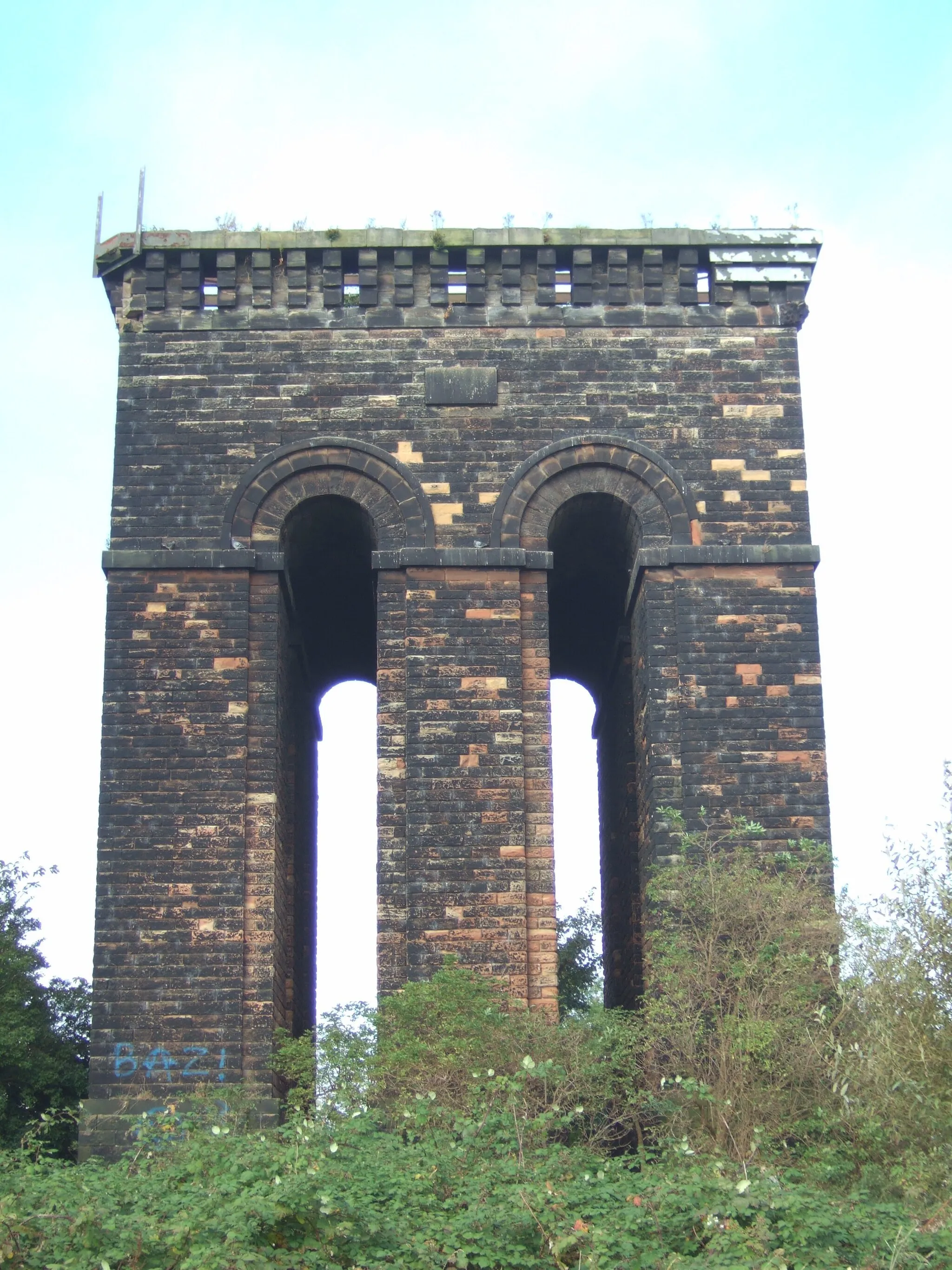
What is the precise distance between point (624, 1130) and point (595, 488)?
6.29 m

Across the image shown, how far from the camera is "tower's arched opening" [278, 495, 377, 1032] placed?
1831 cm

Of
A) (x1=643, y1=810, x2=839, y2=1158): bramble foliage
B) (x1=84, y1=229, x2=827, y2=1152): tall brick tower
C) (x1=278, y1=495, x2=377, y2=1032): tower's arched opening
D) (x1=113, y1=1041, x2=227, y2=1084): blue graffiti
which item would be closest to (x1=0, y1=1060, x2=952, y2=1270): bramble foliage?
(x1=643, y1=810, x2=839, y2=1158): bramble foliage

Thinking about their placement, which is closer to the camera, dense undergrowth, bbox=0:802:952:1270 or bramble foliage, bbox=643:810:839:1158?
dense undergrowth, bbox=0:802:952:1270

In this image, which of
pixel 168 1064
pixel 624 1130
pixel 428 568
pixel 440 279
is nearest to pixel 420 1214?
pixel 168 1064

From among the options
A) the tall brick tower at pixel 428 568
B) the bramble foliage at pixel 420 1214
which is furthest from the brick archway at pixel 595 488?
the bramble foliage at pixel 420 1214

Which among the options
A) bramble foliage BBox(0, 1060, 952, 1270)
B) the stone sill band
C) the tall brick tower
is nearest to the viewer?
bramble foliage BBox(0, 1060, 952, 1270)

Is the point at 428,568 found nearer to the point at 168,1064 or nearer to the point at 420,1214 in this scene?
the point at 168,1064

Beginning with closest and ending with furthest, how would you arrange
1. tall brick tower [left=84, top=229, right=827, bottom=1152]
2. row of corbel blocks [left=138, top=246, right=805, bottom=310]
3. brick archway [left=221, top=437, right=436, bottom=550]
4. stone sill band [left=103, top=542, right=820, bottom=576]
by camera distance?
tall brick tower [left=84, top=229, right=827, bottom=1152], stone sill band [left=103, top=542, right=820, bottom=576], brick archway [left=221, top=437, right=436, bottom=550], row of corbel blocks [left=138, top=246, right=805, bottom=310]

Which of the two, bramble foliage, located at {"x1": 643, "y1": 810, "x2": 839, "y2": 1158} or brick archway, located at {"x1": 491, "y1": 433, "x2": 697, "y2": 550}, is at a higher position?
brick archway, located at {"x1": 491, "y1": 433, "x2": 697, "y2": 550}

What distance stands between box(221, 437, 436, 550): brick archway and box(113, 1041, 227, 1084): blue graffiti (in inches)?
193

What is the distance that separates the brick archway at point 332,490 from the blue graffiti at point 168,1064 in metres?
4.90

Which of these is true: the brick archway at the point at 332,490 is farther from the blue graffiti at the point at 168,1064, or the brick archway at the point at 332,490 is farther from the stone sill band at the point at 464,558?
the blue graffiti at the point at 168,1064

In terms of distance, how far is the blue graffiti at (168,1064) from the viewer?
15742 mm

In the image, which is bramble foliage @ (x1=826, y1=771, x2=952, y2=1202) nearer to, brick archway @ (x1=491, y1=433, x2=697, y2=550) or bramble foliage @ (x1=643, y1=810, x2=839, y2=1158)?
bramble foliage @ (x1=643, y1=810, x2=839, y2=1158)
